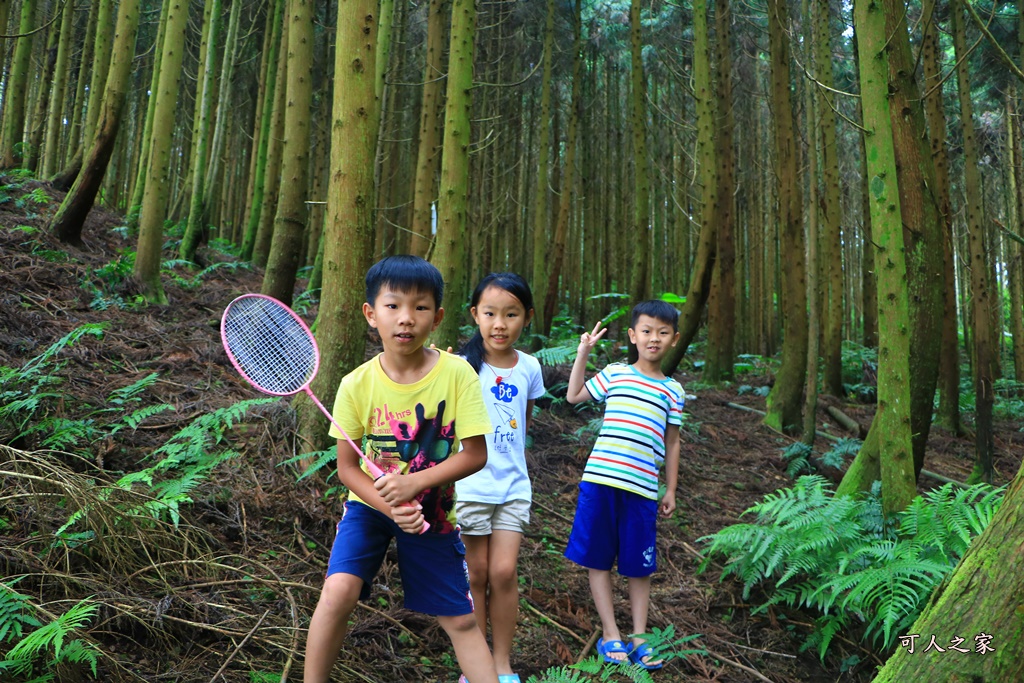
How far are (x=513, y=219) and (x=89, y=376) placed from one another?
14212 mm

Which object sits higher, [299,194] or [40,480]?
[299,194]

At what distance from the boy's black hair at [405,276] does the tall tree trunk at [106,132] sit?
636 centimetres

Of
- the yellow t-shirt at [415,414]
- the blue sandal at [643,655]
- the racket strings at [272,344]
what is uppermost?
the racket strings at [272,344]

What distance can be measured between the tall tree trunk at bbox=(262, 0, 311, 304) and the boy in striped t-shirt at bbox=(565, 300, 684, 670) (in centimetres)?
326

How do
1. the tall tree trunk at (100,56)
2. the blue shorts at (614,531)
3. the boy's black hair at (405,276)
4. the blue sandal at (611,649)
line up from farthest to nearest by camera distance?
the tall tree trunk at (100,56)
the blue shorts at (614,531)
the blue sandal at (611,649)
the boy's black hair at (405,276)

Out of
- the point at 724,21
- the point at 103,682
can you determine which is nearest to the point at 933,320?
the point at 103,682

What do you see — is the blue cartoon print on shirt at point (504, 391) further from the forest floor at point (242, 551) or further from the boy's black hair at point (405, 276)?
the forest floor at point (242, 551)

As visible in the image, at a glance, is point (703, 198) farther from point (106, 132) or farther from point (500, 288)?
point (106, 132)

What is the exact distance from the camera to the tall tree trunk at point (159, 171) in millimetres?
6809

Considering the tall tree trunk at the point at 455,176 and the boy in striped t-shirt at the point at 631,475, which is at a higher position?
the tall tree trunk at the point at 455,176

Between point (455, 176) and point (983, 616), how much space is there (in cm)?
407

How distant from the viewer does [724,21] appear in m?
8.83

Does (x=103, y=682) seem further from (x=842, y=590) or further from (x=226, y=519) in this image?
(x=842, y=590)

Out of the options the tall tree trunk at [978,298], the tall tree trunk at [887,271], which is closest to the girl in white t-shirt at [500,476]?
the tall tree trunk at [887,271]
